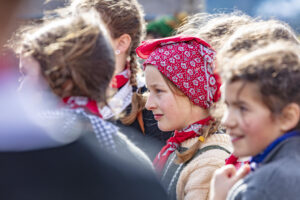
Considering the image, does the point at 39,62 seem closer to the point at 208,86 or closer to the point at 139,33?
the point at 208,86

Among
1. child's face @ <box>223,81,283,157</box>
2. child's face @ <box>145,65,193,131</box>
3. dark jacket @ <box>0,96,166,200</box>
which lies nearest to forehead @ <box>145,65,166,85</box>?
child's face @ <box>145,65,193,131</box>

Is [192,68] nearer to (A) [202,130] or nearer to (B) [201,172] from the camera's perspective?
(A) [202,130]

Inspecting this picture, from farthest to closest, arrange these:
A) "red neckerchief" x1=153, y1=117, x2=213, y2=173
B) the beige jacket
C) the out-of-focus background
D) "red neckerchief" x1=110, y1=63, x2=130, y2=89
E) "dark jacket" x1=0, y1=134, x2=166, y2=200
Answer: the out-of-focus background
"red neckerchief" x1=110, y1=63, x2=130, y2=89
"red neckerchief" x1=153, y1=117, x2=213, y2=173
the beige jacket
"dark jacket" x1=0, y1=134, x2=166, y2=200

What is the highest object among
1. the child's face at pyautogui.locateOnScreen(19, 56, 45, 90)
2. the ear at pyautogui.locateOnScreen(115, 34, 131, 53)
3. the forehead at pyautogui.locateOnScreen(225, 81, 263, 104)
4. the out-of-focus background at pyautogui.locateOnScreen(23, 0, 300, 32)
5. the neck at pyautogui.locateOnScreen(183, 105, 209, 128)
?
the child's face at pyautogui.locateOnScreen(19, 56, 45, 90)

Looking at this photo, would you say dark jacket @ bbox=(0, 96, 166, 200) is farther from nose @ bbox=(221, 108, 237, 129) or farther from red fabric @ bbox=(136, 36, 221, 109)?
red fabric @ bbox=(136, 36, 221, 109)

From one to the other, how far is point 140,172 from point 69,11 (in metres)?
1.76

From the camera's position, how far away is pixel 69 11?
313cm

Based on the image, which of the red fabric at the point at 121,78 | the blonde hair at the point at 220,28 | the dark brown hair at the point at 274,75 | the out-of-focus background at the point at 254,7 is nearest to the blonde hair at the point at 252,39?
the dark brown hair at the point at 274,75

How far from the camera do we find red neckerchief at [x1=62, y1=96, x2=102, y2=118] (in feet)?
5.51

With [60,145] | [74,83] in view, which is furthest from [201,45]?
[60,145]

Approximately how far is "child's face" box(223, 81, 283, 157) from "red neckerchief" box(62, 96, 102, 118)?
0.54 metres

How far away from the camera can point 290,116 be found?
5.86 ft

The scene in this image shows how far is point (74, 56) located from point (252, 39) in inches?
35.5

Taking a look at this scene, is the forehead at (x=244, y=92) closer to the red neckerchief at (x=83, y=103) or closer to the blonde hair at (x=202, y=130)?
the red neckerchief at (x=83, y=103)
